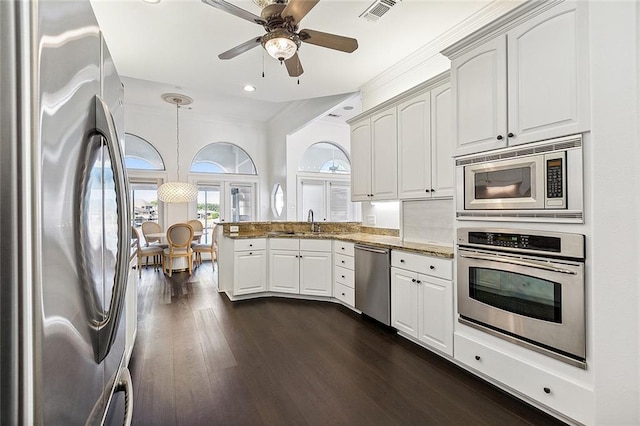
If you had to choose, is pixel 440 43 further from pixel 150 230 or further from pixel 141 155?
pixel 141 155

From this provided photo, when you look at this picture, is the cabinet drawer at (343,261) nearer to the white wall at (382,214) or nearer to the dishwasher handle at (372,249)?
the dishwasher handle at (372,249)

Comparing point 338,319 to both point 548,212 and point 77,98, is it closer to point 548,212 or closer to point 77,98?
point 548,212

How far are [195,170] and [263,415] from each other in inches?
265

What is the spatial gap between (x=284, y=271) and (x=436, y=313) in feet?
7.36

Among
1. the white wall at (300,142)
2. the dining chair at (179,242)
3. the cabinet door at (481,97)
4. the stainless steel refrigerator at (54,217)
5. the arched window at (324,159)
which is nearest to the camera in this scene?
the stainless steel refrigerator at (54,217)

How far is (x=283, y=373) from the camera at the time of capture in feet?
7.89

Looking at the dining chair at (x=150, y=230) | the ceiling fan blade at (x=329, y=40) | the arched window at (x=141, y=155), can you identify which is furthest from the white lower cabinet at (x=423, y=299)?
the arched window at (x=141, y=155)

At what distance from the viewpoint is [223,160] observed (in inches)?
320

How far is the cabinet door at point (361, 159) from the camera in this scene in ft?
12.8

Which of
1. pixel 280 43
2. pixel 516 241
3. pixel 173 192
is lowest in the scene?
pixel 516 241

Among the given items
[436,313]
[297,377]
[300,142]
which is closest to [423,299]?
[436,313]

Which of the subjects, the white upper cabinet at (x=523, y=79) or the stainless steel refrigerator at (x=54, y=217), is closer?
the stainless steel refrigerator at (x=54, y=217)

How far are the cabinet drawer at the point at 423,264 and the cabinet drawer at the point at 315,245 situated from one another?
1190 millimetres

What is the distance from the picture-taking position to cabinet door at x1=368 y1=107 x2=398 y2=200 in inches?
137
